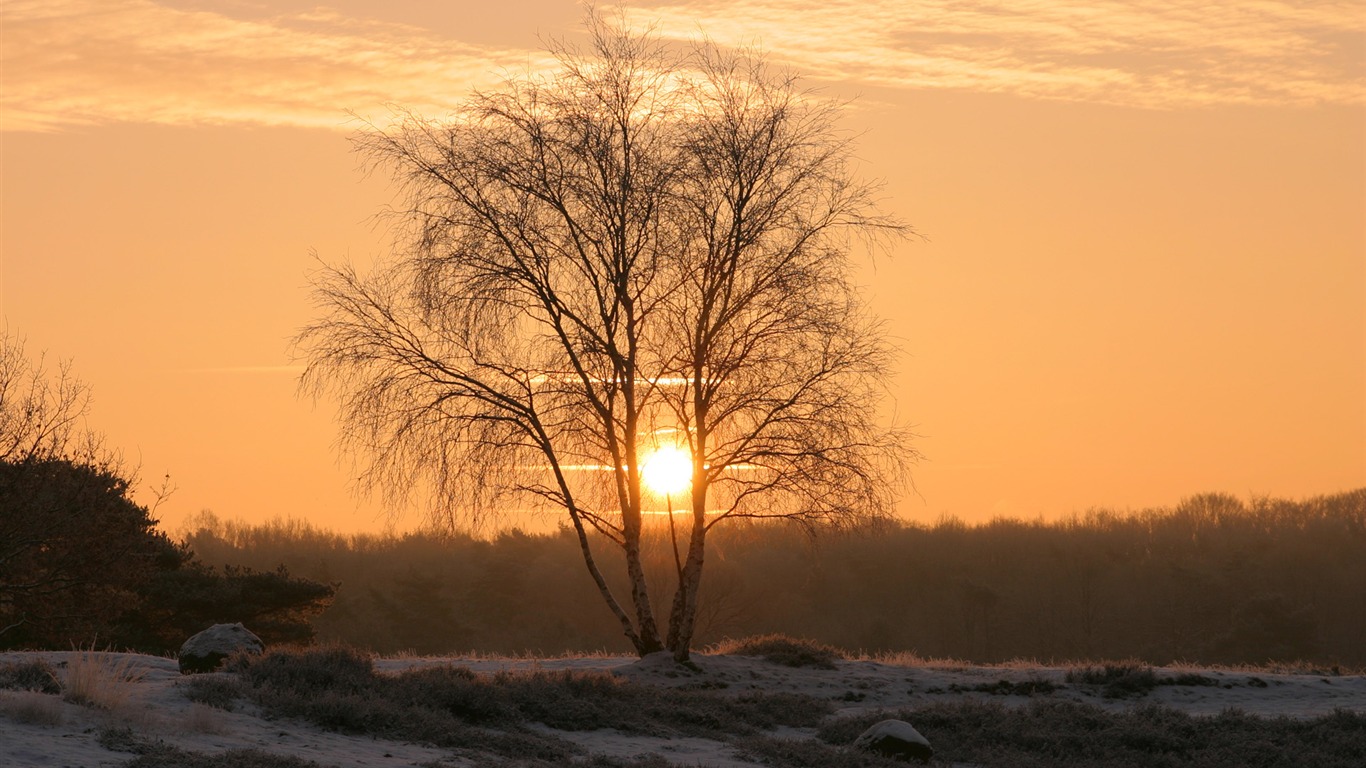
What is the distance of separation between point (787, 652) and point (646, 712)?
7375mm

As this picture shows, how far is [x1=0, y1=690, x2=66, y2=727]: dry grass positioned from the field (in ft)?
0.06

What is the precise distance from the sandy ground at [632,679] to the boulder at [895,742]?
1877 mm

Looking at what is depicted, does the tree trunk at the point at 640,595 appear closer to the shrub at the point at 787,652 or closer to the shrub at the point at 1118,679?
the shrub at the point at 787,652

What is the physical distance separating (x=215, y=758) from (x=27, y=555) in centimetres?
1897

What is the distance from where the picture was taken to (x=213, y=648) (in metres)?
20.7

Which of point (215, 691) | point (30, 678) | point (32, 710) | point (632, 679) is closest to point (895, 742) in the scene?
point (632, 679)

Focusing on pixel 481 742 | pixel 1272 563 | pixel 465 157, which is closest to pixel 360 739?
pixel 481 742

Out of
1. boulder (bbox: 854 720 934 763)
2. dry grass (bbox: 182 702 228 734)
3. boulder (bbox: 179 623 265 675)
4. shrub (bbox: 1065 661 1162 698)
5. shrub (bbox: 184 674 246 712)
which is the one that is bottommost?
boulder (bbox: 854 720 934 763)

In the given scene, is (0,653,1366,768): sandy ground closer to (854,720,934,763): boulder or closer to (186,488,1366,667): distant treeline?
(854,720,934,763): boulder

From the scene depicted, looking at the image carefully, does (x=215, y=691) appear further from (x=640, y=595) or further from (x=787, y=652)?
(x=787, y=652)

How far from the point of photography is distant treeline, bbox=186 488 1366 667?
218 feet

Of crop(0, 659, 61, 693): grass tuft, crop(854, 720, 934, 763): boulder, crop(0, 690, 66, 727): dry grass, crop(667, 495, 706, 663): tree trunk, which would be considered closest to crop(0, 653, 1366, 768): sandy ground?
crop(0, 690, 66, 727): dry grass

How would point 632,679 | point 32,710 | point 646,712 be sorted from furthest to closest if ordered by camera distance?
point 632,679 → point 646,712 → point 32,710

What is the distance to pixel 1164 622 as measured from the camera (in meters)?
67.9
